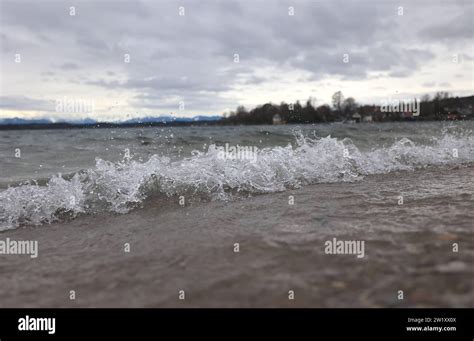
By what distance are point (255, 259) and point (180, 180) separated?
12.2ft

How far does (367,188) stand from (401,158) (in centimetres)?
415

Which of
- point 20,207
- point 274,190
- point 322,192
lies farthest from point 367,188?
point 20,207

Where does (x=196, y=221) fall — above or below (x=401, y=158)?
below

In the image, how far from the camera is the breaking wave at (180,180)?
5641 mm

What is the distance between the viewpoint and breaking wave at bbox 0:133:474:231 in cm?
564

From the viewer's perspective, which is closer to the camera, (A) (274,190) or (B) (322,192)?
(B) (322,192)

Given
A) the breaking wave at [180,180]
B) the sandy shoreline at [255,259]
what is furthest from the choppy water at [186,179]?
the sandy shoreline at [255,259]

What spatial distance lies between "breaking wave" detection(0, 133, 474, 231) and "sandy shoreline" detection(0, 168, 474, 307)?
1.87ft

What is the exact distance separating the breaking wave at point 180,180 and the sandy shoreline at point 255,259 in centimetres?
57
